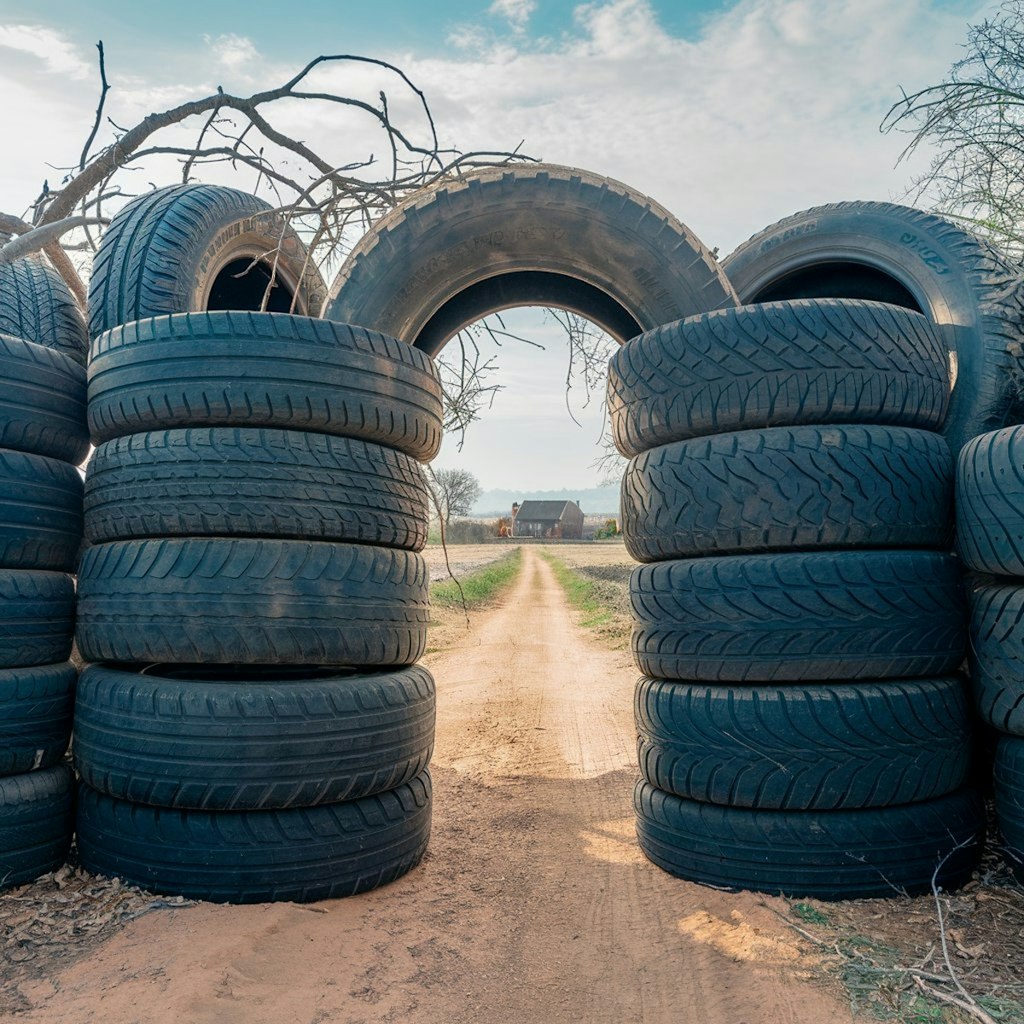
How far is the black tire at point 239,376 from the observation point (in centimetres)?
319

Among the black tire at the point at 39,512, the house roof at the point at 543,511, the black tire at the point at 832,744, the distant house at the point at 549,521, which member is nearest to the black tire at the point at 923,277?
the black tire at the point at 832,744

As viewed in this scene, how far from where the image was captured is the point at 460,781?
5.16 meters

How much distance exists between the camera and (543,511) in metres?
107

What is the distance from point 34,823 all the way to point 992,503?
3820 mm

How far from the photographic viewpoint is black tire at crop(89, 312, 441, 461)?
10.5 feet

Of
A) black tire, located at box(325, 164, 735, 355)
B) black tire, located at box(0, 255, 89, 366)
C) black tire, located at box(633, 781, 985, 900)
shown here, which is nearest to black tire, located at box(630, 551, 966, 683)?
black tire, located at box(633, 781, 985, 900)

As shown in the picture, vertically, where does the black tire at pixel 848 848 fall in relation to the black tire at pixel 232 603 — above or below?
below

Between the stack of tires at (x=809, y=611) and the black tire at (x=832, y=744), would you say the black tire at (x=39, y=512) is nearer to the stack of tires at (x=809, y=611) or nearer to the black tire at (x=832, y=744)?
the stack of tires at (x=809, y=611)

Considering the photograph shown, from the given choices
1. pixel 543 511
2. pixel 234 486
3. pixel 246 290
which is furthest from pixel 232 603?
pixel 543 511

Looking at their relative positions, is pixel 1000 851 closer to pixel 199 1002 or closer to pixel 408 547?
pixel 408 547

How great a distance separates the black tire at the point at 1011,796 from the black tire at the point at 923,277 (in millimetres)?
1434

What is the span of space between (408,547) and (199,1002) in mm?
1865

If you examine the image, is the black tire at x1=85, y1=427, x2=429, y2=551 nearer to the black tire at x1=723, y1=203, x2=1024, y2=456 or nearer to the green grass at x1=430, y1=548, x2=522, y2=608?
the black tire at x1=723, y1=203, x2=1024, y2=456

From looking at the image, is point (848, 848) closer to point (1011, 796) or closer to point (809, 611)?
point (1011, 796)
